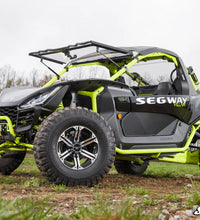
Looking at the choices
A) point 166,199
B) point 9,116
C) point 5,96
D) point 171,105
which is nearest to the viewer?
point 166,199

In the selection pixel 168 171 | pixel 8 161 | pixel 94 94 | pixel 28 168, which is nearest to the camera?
pixel 94 94

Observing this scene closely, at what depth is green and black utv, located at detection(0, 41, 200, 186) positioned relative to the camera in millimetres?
3709

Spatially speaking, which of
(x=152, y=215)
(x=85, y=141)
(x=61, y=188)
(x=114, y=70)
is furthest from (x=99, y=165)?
(x=114, y=70)

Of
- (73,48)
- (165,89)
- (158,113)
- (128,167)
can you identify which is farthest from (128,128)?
(128,167)

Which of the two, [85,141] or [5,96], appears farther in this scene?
[5,96]

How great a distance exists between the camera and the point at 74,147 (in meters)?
3.76

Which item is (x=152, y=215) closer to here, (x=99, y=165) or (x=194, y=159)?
(x=99, y=165)

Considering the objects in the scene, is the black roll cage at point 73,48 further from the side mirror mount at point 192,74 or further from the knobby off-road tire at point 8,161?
the knobby off-road tire at point 8,161

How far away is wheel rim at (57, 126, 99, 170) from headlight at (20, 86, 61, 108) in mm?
525

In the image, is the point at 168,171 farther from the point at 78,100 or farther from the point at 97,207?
the point at 97,207

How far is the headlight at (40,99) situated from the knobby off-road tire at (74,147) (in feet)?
1.09

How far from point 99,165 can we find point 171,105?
1.83 metres

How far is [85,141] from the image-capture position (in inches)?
150

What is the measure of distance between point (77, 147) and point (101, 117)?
50 centimetres
